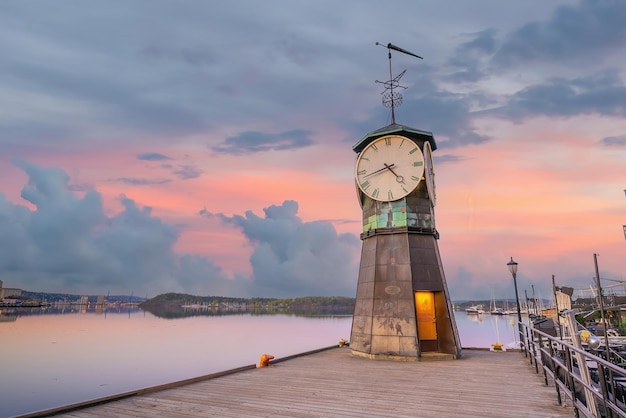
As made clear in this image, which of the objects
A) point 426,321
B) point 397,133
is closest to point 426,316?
point 426,321

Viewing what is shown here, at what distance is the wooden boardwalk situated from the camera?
6629 mm

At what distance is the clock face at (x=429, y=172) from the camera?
47.6 feet

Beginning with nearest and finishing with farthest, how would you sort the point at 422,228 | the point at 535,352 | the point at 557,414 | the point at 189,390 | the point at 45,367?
1. the point at 557,414
2. the point at 189,390
3. the point at 535,352
4. the point at 422,228
5. the point at 45,367

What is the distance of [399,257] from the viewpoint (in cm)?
1382

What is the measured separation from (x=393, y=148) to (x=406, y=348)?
7698 millimetres

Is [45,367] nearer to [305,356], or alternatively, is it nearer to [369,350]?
[305,356]

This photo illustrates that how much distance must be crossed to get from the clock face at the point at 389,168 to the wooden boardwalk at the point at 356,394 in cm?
652

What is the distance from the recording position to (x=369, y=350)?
1324 cm

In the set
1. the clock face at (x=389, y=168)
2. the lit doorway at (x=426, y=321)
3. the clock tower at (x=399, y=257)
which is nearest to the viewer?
the clock tower at (x=399, y=257)

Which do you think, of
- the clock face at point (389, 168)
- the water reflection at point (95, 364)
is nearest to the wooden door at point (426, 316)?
the clock face at point (389, 168)

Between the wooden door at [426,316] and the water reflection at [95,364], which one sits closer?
the wooden door at [426,316]

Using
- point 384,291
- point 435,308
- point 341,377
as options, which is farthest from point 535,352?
point 341,377

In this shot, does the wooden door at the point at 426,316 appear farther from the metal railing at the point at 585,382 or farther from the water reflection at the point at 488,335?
the water reflection at the point at 488,335

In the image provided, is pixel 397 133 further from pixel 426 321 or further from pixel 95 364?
pixel 95 364
